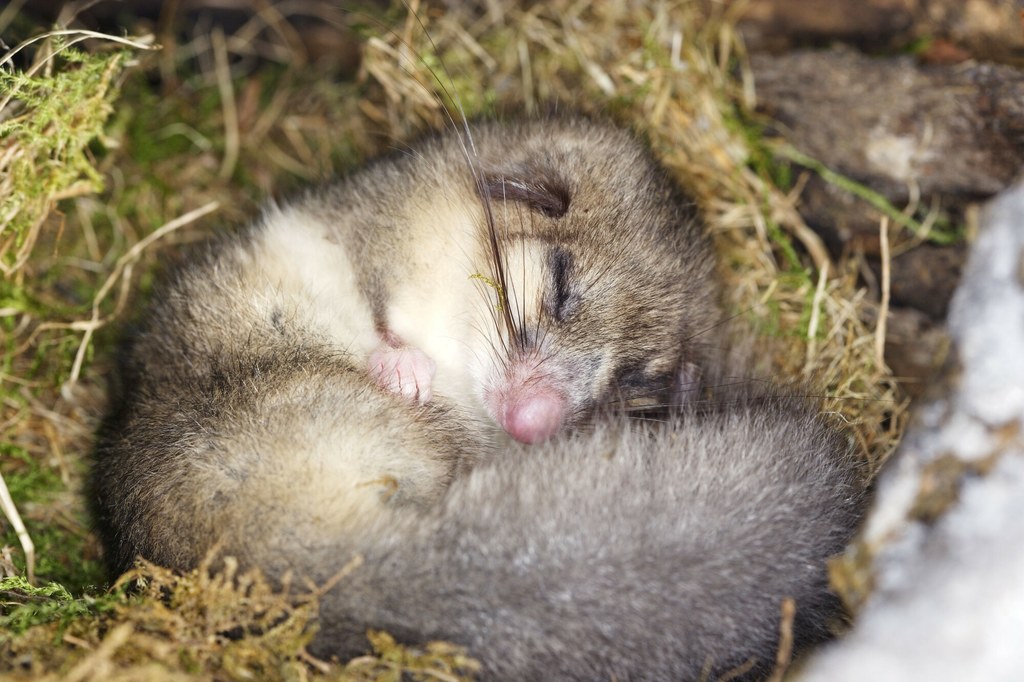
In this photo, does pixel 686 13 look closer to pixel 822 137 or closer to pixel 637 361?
pixel 822 137

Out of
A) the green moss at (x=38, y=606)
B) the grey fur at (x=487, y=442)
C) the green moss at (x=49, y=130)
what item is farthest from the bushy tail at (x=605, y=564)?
the green moss at (x=49, y=130)

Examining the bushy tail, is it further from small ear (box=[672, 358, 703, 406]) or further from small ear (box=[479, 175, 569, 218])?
small ear (box=[479, 175, 569, 218])

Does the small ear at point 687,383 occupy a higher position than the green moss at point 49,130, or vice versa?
the green moss at point 49,130

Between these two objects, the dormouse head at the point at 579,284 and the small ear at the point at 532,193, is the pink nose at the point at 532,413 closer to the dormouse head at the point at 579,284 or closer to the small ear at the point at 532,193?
the dormouse head at the point at 579,284

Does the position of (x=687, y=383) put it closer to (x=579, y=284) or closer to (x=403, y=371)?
(x=579, y=284)

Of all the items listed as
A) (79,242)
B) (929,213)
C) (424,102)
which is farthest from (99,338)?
(929,213)
